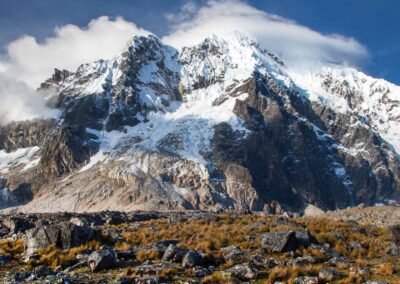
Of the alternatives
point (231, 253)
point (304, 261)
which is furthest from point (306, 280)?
point (231, 253)

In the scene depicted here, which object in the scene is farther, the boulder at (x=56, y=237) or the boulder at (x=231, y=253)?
the boulder at (x=56, y=237)

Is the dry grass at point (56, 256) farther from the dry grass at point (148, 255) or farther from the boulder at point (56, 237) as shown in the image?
the dry grass at point (148, 255)

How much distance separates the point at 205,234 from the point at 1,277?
46.5 feet

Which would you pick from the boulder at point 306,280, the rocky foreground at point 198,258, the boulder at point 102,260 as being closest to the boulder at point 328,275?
the rocky foreground at point 198,258

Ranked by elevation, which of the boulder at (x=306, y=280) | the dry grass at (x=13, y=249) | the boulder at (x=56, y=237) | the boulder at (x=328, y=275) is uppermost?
the boulder at (x=56, y=237)

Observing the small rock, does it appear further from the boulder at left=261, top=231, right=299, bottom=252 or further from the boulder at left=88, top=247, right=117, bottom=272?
the boulder at left=88, top=247, right=117, bottom=272

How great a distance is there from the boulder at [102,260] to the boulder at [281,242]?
8.48 meters

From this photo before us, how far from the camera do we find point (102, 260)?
74.3ft

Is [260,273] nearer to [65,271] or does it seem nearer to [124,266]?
[124,266]

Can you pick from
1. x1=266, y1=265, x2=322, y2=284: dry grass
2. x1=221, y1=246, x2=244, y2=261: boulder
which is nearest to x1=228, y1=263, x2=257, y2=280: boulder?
x1=266, y1=265, x2=322, y2=284: dry grass

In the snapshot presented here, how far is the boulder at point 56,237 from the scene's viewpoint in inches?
1049

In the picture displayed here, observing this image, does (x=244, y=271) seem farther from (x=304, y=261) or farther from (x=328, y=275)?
(x=304, y=261)

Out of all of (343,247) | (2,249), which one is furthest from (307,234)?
(2,249)

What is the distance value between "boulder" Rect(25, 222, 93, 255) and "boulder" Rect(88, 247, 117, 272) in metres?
4.41
